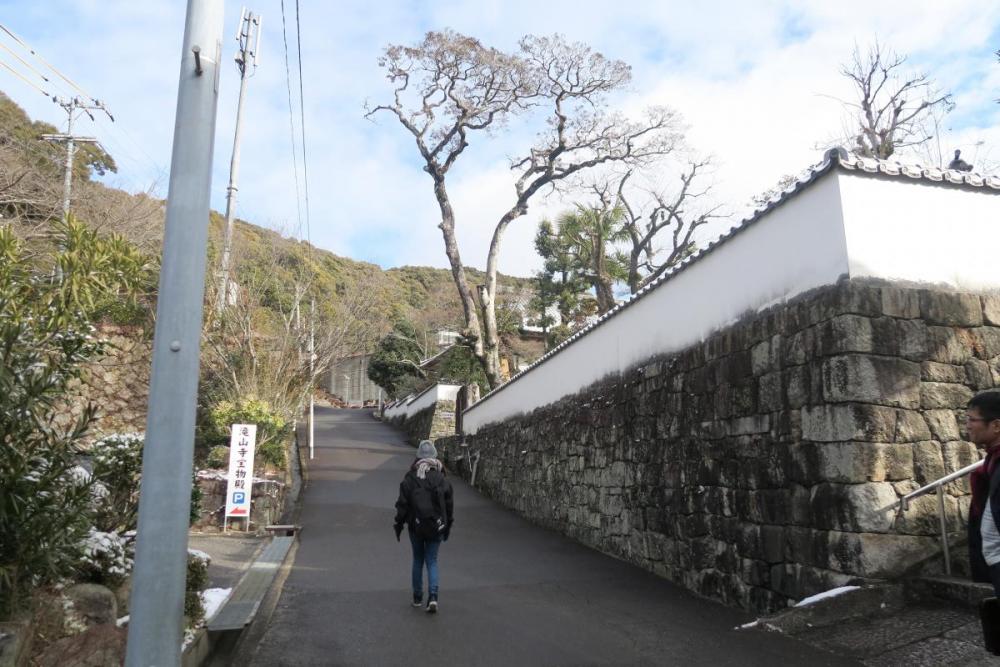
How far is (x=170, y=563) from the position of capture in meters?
2.94

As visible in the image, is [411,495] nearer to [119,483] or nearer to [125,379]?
[119,483]

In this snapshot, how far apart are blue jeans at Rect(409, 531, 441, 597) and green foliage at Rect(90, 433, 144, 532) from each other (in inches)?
92.1

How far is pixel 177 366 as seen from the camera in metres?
3.10

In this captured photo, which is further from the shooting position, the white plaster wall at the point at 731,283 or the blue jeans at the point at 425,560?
the blue jeans at the point at 425,560

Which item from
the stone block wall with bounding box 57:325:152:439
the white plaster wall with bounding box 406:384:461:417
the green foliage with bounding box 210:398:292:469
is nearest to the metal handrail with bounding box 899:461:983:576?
the green foliage with bounding box 210:398:292:469

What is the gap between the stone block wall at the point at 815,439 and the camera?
5.12m

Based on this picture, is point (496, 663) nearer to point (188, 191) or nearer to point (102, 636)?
point (102, 636)

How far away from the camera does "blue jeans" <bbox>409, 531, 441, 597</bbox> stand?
628cm

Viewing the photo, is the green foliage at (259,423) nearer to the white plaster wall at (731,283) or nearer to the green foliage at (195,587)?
the white plaster wall at (731,283)

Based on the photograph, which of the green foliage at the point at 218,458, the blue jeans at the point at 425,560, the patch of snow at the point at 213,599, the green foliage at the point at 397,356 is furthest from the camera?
the green foliage at the point at 397,356

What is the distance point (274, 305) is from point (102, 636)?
14.6 metres

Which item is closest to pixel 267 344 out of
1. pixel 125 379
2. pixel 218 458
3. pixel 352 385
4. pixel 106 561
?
pixel 125 379

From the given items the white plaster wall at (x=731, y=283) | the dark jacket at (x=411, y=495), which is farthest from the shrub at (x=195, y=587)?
the white plaster wall at (x=731, y=283)

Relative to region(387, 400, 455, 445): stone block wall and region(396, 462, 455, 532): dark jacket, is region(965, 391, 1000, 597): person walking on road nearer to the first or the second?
region(396, 462, 455, 532): dark jacket
